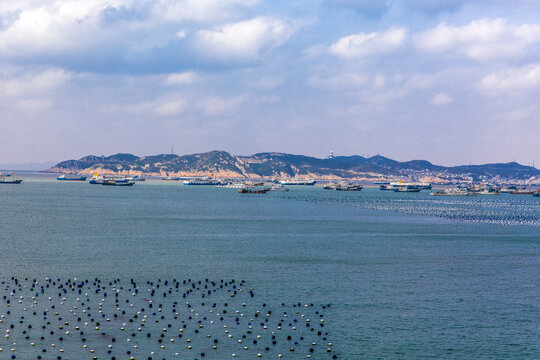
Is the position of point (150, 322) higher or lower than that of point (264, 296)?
lower

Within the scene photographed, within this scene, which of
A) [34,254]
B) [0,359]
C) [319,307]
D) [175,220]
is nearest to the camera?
[0,359]

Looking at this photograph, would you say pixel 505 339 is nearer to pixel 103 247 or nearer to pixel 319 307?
pixel 319 307

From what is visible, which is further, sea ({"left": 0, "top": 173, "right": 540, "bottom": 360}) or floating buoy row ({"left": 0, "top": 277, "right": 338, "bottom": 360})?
sea ({"left": 0, "top": 173, "right": 540, "bottom": 360})

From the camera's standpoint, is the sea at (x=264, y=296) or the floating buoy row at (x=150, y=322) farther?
the sea at (x=264, y=296)

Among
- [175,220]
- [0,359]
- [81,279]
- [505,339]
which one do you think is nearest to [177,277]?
[81,279]

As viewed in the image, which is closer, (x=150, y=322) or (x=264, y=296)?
(x=150, y=322)
